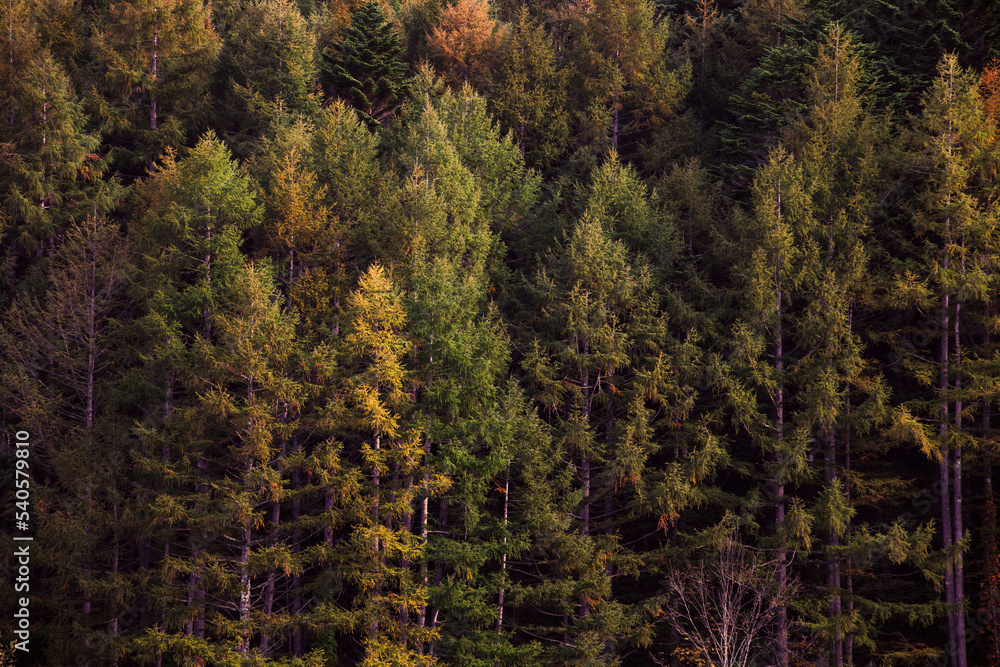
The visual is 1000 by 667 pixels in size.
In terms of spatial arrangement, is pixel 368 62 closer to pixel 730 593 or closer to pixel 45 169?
pixel 45 169

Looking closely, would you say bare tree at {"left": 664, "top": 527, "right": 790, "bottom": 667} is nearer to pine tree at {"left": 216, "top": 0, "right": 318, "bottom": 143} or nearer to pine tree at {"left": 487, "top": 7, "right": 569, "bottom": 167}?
pine tree at {"left": 487, "top": 7, "right": 569, "bottom": 167}

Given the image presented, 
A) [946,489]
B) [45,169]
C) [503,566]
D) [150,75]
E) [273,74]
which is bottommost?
[503,566]

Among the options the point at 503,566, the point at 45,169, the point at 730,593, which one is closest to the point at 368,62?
the point at 45,169

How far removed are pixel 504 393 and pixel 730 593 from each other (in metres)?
7.78

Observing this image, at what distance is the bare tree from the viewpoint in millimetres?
18938

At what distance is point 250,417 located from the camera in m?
19.5

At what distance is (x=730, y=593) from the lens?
19.7 m

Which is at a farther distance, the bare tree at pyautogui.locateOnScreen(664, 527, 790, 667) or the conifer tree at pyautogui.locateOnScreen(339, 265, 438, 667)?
the conifer tree at pyautogui.locateOnScreen(339, 265, 438, 667)

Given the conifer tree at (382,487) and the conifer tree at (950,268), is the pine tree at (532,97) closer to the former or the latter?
the conifer tree at (382,487)

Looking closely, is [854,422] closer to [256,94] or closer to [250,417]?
[250,417]

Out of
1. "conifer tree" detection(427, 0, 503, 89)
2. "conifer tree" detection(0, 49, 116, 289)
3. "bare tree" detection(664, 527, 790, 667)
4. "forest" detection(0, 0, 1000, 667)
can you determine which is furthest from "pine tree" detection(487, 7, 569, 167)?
"bare tree" detection(664, 527, 790, 667)

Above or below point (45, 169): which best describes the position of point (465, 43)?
above

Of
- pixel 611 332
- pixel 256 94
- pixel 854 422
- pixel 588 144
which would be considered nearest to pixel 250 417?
pixel 611 332

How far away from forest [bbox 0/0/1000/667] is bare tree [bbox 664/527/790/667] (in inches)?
6.8
